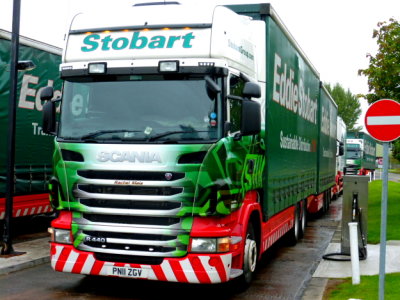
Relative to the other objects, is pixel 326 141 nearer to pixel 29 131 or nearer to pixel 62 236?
pixel 29 131

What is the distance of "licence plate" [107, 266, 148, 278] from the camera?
6.37m

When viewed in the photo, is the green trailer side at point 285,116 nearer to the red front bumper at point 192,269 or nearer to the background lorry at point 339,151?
the red front bumper at point 192,269

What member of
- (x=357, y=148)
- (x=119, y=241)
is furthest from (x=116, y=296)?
(x=357, y=148)

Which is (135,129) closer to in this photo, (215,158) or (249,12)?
(215,158)

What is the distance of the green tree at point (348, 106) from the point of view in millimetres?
89625

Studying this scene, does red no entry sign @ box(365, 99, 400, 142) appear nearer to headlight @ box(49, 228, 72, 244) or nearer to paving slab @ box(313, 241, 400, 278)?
paving slab @ box(313, 241, 400, 278)

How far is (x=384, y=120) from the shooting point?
674 centimetres

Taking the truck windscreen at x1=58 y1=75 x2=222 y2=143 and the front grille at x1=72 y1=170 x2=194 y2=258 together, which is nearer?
the front grille at x1=72 y1=170 x2=194 y2=258

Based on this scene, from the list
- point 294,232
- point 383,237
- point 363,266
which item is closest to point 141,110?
point 383,237

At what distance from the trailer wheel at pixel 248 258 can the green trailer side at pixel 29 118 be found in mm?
5000

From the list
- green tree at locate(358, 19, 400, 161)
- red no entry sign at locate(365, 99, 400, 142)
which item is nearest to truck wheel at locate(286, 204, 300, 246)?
red no entry sign at locate(365, 99, 400, 142)

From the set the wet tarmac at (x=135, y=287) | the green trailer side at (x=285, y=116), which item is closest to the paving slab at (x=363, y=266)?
the wet tarmac at (x=135, y=287)

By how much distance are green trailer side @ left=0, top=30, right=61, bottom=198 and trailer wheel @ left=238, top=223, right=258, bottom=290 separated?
16.4 feet

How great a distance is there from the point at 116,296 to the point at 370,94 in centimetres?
1615
